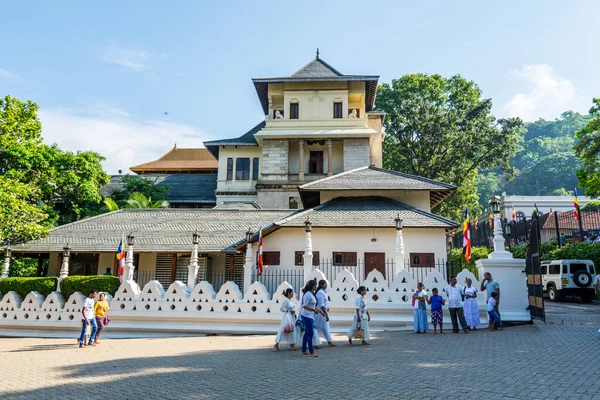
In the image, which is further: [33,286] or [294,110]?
[294,110]

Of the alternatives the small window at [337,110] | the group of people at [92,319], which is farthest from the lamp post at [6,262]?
the small window at [337,110]

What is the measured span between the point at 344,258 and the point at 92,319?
1033 centimetres

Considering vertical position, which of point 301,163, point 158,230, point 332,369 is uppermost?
point 301,163

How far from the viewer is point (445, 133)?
128ft

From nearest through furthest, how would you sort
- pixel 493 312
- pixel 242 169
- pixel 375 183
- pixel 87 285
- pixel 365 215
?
pixel 493 312 < pixel 87 285 < pixel 365 215 < pixel 375 183 < pixel 242 169

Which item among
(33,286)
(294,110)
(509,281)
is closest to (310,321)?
(509,281)

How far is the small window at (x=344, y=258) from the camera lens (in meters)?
18.0

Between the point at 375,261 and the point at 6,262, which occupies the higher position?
the point at 375,261

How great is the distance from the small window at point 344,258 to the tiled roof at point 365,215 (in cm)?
138

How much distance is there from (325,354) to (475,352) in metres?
3.13

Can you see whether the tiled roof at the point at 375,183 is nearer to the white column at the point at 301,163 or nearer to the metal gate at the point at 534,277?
the metal gate at the point at 534,277

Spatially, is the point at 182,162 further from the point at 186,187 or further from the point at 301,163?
the point at 301,163

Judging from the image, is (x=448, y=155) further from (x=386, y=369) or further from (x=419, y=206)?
(x=386, y=369)

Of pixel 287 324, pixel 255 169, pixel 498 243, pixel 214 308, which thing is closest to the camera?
pixel 287 324
